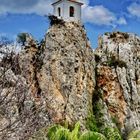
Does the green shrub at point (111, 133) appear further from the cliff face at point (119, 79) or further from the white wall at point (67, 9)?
the white wall at point (67, 9)

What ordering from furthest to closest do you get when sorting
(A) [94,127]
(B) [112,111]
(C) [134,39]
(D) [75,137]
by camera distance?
(C) [134,39] < (B) [112,111] < (A) [94,127] < (D) [75,137]

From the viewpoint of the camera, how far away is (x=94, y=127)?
155 feet

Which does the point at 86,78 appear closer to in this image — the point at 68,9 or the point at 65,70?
the point at 65,70

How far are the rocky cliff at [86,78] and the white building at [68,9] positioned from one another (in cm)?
130

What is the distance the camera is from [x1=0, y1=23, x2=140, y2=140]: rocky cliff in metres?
47.6

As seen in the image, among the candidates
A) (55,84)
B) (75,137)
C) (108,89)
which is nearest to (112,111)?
(108,89)

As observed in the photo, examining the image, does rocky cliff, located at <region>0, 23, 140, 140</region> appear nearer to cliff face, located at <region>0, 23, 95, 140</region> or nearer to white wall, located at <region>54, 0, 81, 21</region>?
cliff face, located at <region>0, 23, 95, 140</region>

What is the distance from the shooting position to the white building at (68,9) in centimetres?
5103

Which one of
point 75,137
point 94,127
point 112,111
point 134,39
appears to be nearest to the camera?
point 75,137

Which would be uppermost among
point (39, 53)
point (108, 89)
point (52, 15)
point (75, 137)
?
point (52, 15)

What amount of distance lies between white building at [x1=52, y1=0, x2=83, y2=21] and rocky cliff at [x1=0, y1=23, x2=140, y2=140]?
1297 mm

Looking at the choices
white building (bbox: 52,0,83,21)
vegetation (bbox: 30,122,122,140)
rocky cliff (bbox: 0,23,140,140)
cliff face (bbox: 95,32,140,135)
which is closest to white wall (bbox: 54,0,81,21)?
white building (bbox: 52,0,83,21)

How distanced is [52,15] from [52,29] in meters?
1.64

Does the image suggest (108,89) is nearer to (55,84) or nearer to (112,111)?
(112,111)
